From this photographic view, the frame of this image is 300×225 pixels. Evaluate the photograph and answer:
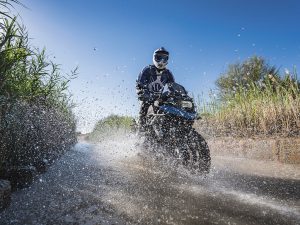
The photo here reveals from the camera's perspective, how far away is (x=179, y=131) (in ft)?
19.2

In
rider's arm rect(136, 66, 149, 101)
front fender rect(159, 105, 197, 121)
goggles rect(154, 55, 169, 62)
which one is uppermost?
goggles rect(154, 55, 169, 62)

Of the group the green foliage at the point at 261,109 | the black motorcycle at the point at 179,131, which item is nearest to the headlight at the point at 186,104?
the black motorcycle at the point at 179,131

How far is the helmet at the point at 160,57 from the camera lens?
7062 millimetres

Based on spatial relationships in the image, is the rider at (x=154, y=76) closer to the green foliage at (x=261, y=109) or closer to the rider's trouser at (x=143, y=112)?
the rider's trouser at (x=143, y=112)

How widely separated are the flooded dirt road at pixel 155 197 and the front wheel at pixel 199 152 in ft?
0.54

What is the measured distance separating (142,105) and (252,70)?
60.1 feet

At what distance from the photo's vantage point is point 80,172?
6.19 m

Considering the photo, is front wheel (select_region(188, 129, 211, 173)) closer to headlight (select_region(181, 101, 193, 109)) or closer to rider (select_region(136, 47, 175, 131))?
headlight (select_region(181, 101, 193, 109))

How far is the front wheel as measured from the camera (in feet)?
19.0

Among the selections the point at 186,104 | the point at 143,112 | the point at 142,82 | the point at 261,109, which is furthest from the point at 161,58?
the point at 261,109

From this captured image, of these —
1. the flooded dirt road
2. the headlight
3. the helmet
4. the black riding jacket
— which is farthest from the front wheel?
the helmet

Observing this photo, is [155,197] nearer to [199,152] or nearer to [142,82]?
[199,152]

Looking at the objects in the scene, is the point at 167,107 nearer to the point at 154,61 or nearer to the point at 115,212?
the point at 154,61

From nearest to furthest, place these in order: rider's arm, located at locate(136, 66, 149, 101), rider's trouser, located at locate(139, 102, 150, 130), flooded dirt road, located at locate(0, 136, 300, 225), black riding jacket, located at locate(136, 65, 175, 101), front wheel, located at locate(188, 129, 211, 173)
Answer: flooded dirt road, located at locate(0, 136, 300, 225) < front wheel, located at locate(188, 129, 211, 173) < rider's arm, located at locate(136, 66, 149, 101) < rider's trouser, located at locate(139, 102, 150, 130) < black riding jacket, located at locate(136, 65, 175, 101)
